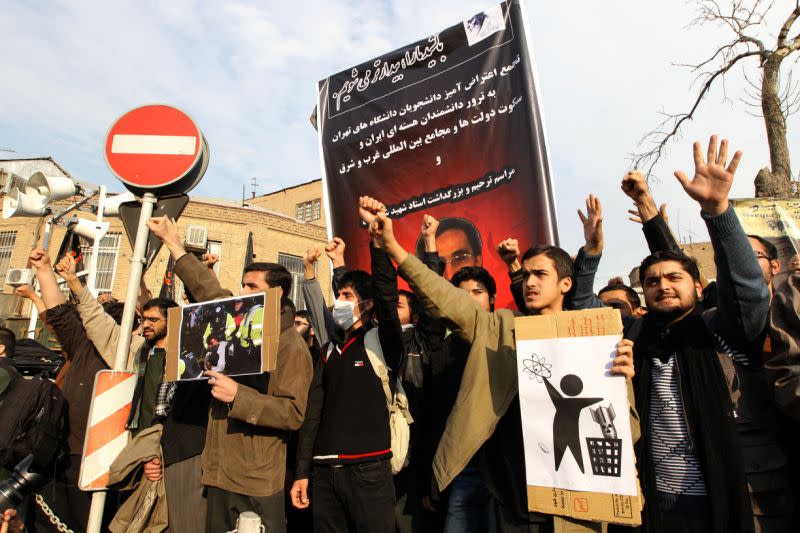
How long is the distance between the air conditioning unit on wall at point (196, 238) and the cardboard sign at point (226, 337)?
59.7 feet

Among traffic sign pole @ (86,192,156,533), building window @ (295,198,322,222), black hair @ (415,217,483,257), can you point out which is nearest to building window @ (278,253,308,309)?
building window @ (295,198,322,222)

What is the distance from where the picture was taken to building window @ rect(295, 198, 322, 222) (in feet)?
97.1

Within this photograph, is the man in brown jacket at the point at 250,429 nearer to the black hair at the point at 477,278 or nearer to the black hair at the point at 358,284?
the black hair at the point at 358,284

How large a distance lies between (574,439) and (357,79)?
4.92 meters

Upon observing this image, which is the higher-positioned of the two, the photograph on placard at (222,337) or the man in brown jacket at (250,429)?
the photograph on placard at (222,337)

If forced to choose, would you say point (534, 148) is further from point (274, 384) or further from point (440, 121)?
point (274, 384)

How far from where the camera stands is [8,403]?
11.8 feet

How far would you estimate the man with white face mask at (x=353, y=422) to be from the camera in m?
2.71

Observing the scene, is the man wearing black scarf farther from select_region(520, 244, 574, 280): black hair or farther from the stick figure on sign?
select_region(520, 244, 574, 280): black hair

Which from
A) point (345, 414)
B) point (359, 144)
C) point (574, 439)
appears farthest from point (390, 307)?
point (359, 144)

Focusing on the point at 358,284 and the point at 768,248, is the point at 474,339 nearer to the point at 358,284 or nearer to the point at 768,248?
the point at 358,284

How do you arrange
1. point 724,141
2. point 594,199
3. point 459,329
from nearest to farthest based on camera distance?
point 724,141
point 459,329
point 594,199

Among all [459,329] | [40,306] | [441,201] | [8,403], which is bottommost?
[8,403]

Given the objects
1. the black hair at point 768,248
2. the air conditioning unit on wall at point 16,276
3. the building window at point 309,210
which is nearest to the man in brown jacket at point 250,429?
the black hair at point 768,248
